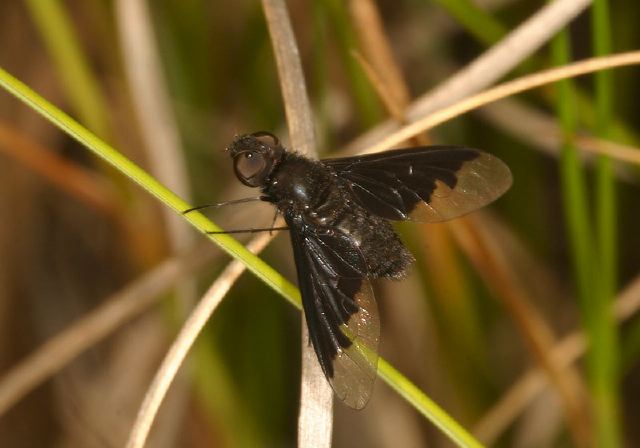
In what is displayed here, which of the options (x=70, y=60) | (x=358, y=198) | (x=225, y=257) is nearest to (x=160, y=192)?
(x=358, y=198)

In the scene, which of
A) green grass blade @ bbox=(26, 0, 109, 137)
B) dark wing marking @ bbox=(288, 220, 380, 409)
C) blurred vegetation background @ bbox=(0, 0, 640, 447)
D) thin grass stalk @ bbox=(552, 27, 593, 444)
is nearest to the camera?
A: dark wing marking @ bbox=(288, 220, 380, 409)

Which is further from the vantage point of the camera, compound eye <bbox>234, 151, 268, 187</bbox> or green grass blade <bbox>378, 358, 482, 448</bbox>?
compound eye <bbox>234, 151, 268, 187</bbox>

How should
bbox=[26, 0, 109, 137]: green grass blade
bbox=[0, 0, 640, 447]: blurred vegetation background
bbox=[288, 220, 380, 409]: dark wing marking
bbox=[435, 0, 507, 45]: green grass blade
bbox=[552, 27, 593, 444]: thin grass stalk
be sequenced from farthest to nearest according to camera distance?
bbox=[0, 0, 640, 447]: blurred vegetation background < bbox=[26, 0, 109, 137]: green grass blade < bbox=[435, 0, 507, 45]: green grass blade < bbox=[552, 27, 593, 444]: thin grass stalk < bbox=[288, 220, 380, 409]: dark wing marking

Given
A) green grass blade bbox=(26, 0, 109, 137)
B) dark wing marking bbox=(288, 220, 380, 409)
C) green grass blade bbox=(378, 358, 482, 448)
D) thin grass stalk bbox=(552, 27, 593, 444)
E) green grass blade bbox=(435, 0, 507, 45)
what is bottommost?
green grass blade bbox=(378, 358, 482, 448)

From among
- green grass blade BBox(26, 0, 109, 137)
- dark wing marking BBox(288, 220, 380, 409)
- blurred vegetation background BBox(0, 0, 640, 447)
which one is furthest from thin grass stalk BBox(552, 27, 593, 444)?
green grass blade BBox(26, 0, 109, 137)

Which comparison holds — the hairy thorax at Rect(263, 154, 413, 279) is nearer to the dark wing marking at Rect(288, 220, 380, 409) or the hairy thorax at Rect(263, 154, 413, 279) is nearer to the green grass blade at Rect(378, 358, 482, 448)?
the dark wing marking at Rect(288, 220, 380, 409)

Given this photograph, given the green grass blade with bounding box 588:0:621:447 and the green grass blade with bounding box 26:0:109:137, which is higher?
the green grass blade with bounding box 26:0:109:137

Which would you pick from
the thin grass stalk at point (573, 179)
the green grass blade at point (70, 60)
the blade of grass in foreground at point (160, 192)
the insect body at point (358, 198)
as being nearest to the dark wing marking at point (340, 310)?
the insect body at point (358, 198)

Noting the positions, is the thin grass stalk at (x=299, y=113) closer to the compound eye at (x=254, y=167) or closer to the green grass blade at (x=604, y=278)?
the compound eye at (x=254, y=167)
